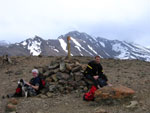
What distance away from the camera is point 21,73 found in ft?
66.6

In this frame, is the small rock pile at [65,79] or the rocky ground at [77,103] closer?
the rocky ground at [77,103]

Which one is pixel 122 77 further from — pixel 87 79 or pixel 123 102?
pixel 123 102

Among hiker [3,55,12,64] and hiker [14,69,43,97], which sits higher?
hiker [3,55,12,64]

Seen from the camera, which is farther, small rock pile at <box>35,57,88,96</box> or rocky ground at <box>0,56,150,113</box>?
small rock pile at <box>35,57,88,96</box>

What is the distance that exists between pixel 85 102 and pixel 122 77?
6391mm

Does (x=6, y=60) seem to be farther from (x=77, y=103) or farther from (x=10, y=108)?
(x=77, y=103)

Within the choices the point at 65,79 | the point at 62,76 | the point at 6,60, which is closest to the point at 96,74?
the point at 65,79

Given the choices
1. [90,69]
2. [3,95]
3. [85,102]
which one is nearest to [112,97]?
[85,102]

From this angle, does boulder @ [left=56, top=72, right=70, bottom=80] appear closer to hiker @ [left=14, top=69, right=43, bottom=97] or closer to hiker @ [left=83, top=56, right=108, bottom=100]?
hiker @ [left=83, top=56, right=108, bottom=100]

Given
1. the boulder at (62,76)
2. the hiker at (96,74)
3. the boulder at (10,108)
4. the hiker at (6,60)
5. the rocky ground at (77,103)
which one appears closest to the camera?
the rocky ground at (77,103)

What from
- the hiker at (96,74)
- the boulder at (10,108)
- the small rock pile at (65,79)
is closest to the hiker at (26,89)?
the small rock pile at (65,79)

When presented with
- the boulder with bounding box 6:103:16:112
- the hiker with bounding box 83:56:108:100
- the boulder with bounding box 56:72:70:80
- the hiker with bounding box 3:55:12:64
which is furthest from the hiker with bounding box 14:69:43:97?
the hiker with bounding box 3:55:12:64

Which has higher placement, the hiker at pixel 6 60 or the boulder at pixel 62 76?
the hiker at pixel 6 60

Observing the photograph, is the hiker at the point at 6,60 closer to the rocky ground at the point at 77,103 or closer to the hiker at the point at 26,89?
the rocky ground at the point at 77,103
